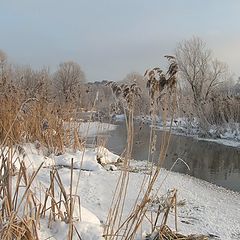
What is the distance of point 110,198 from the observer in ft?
14.8

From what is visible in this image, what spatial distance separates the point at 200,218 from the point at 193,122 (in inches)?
655

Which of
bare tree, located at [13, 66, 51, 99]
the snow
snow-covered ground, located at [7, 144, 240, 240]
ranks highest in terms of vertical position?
bare tree, located at [13, 66, 51, 99]

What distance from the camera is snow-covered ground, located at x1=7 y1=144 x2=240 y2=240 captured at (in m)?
2.60

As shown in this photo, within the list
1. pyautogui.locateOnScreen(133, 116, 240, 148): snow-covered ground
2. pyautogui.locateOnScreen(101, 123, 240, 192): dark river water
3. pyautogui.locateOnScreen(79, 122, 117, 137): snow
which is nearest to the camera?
pyautogui.locateOnScreen(79, 122, 117, 137): snow

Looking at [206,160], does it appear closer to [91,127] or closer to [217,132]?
[91,127]

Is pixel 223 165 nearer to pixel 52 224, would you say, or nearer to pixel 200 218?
pixel 200 218

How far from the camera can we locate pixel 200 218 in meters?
4.43

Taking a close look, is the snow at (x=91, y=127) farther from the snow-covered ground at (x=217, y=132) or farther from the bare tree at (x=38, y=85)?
the snow-covered ground at (x=217, y=132)

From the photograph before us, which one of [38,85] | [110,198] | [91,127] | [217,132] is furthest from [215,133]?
[110,198]

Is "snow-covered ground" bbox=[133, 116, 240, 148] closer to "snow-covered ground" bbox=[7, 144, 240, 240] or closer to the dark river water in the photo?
the dark river water

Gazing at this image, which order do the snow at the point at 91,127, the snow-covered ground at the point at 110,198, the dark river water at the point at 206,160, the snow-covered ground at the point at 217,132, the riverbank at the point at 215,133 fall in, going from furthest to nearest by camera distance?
the riverbank at the point at 215,133, the snow-covered ground at the point at 217,132, the dark river water at the point at 206,160, the snow at the point at 91,127, the snow-covered ground at the point at 110,198

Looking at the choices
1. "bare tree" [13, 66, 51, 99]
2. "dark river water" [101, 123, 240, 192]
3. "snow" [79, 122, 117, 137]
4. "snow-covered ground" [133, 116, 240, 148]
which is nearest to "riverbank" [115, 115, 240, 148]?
"snow-covered ground" [133, 116, 240, 148]

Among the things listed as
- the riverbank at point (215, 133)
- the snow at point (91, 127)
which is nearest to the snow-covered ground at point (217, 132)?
the riverbank at point (215, 133)

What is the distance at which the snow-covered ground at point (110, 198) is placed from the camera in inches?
102
